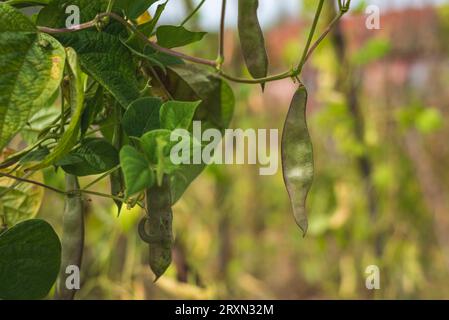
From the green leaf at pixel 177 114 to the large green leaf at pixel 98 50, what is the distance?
3 cm

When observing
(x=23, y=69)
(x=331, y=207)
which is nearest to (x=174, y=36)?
(x=23, y=69)

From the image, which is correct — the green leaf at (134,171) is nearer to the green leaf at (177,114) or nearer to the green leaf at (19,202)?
the green leaf at (177,114)

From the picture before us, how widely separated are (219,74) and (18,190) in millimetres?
199

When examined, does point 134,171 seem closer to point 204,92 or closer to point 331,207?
point 204,92

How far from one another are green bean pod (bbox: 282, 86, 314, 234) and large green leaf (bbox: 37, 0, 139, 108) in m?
0.12

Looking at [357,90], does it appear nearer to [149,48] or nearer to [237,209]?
[237,209]

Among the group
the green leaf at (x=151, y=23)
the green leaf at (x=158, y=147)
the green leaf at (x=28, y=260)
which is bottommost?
the green leaf at (x=28, y=260)

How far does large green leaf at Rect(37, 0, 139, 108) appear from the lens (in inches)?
16.5

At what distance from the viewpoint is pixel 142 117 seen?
1.38ft

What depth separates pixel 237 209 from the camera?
243 cm

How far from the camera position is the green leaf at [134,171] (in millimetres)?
356

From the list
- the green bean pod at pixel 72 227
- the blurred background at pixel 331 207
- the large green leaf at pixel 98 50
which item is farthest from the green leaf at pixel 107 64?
the blurred background at pixel 331 207

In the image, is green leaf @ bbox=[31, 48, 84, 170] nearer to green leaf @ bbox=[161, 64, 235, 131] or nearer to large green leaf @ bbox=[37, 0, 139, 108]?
large green leaf @ bbox=[37, 0, 139, 108]

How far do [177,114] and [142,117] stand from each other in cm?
3
